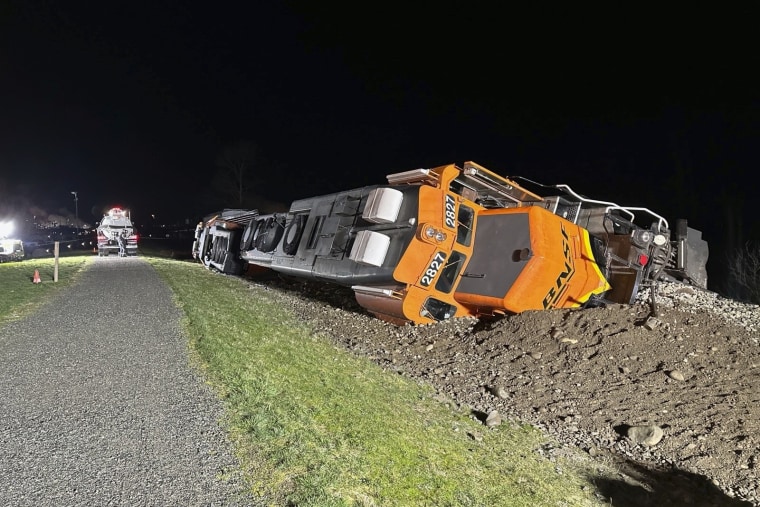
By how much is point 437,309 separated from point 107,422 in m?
5.24

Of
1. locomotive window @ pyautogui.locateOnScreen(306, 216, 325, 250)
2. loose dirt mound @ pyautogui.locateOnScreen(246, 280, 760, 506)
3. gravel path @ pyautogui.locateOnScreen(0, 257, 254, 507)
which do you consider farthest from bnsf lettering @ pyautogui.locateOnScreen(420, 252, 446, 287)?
gravel path @ pyautogui.locateOnScreen(0, 257, 254, 507)

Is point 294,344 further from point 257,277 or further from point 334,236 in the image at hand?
point 257,277

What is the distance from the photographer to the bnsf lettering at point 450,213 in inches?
292

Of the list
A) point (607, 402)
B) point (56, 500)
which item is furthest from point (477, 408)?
point (56, 500)

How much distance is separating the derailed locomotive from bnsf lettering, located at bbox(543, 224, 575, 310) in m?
0.02

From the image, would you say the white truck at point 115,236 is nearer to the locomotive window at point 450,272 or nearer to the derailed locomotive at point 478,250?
the derailed locomotive at point 478,250

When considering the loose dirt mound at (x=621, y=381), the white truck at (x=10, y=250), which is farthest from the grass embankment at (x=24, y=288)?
the loose dirt mound at (x=621, y=381)

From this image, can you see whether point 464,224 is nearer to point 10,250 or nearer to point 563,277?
point 563,277

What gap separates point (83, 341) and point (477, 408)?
5108 mm

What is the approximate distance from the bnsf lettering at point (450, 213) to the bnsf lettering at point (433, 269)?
50 cm

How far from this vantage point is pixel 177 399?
4.25 metres

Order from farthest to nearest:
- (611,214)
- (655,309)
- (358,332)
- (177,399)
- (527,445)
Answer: (611,214) < (358,332) < (655,309) < (527,445) < (177,399)

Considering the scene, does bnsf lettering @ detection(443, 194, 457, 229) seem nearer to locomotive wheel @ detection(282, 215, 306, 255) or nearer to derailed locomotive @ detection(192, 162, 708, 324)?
derailed locomotive @ detection(192, 162, 708, 324)

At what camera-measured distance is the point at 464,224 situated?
7.80 meters
